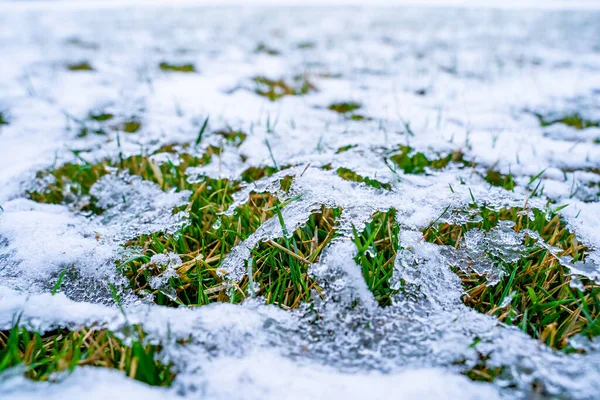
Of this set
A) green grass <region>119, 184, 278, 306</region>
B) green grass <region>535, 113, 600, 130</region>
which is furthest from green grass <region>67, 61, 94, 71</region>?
green grass <region>535, 113, 600, 130</region>

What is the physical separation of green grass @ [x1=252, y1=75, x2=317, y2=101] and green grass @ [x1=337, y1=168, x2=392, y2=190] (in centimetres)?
128

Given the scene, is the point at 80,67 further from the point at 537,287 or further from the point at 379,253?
the point at 537,287

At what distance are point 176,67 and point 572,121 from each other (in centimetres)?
305

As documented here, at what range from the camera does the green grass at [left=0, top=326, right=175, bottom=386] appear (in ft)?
2.71

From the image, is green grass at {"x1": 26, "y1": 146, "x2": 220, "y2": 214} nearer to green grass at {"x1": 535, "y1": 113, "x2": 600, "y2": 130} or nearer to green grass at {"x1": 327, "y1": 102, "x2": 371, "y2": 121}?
green grass at {"x1": 327, "y1": 102, "x2": 371, "y2": 121}

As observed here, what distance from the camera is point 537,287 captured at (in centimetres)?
110

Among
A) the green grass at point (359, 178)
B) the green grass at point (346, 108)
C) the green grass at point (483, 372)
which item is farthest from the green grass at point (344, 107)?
the green grass at point (483, 372)

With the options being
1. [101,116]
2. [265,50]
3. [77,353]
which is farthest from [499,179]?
[265,50]

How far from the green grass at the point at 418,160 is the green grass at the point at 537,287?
0.42 m

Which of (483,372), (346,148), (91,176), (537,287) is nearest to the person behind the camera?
(483,372)

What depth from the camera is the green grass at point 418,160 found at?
1.69 metres

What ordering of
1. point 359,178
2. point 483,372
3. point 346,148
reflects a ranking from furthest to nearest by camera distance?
point 346,148, point 359,178, point 483,372

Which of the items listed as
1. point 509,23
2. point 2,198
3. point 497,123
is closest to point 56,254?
point 2,198

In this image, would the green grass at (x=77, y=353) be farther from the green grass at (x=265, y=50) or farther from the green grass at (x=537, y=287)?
the green grass at (x=265, y=50)
